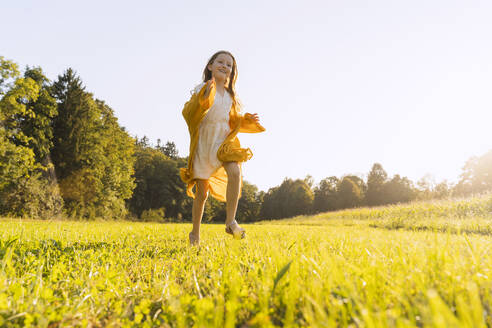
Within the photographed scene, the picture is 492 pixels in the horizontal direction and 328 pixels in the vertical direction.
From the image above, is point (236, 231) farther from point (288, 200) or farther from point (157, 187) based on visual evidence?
point (288, 200)

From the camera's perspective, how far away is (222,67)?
409 cm

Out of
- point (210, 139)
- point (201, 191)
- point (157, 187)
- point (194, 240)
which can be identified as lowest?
point (194, 240)

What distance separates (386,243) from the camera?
2.09m

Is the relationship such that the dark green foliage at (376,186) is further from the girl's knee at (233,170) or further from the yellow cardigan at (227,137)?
the girl's knee at (233,170)

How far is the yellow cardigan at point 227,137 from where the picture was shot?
137 inches

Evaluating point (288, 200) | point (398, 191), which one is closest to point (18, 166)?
point (288, 200)

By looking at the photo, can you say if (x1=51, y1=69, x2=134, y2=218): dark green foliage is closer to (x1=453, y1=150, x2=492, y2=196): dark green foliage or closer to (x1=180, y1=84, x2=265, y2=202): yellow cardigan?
(x1=180, y1=84, x2=265, y2=202): yellow cardigan

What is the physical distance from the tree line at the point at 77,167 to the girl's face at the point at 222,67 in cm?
1858

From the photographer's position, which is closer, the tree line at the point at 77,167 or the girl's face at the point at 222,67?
the girl's face at the point at 222,67

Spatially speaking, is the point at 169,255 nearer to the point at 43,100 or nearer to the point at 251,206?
the point at 43,100

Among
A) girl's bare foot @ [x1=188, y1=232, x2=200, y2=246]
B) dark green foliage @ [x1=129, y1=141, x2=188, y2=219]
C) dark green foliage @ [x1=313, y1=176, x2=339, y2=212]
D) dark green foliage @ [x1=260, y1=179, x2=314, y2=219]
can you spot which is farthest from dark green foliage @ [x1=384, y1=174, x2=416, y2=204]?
girl's bare foot @ [x1=188, y1=232, x2=200, y2=246]

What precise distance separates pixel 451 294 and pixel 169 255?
6.93 feet

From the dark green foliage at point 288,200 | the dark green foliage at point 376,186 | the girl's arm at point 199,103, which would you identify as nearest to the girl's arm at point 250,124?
the girl's arm at point 199,103

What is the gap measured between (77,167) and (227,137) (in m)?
27.6
